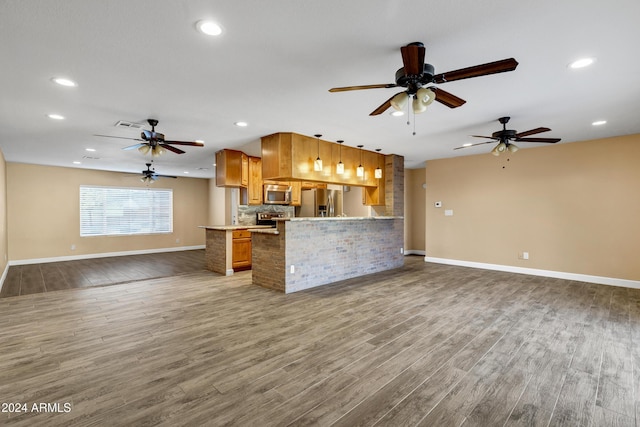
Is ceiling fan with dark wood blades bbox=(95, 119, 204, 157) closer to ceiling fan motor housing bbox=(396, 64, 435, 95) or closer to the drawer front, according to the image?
the drawer front

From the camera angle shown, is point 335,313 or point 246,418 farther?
point 335,313

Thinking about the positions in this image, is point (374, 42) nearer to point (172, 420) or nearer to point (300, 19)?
point (300, 19)

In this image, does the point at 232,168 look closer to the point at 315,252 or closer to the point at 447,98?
the point at 315,252

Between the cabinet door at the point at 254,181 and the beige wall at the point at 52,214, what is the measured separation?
515 cm

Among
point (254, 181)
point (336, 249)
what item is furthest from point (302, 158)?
point (254, 181)

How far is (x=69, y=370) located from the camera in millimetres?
2504

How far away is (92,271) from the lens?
6867mm

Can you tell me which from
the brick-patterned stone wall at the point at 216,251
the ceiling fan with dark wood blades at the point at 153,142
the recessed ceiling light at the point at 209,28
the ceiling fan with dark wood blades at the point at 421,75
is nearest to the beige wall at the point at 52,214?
the brick-patterned stone wall at the point at 216,251

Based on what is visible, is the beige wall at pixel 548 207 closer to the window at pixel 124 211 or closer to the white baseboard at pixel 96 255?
the white baseboard at pixel 96 255

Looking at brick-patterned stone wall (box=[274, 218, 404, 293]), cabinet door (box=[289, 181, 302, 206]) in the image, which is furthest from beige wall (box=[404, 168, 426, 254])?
cabinet door (box=[289, 181, 302, 206])

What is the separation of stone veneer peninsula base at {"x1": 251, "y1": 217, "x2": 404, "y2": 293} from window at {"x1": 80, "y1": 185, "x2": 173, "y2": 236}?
6399 mm

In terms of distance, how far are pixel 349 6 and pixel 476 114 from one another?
112 inches

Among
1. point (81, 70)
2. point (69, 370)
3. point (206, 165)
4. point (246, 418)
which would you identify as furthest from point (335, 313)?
point (206, 165)

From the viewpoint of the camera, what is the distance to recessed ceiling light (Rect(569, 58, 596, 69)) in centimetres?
255
